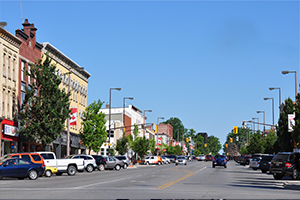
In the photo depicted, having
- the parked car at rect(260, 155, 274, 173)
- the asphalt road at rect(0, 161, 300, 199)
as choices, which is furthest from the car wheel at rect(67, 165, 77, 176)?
the parked car at rect(260, 155, 274, 173)

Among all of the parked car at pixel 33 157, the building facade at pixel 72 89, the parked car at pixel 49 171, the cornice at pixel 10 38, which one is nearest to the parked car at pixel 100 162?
the building facade at pixel 72 89

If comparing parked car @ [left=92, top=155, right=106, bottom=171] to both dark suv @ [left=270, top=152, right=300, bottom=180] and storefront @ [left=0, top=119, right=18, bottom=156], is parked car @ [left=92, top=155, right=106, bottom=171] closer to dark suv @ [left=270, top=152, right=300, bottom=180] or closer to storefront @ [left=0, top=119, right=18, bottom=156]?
storefront @ [left=0, top=119, right=18, bottom=156]

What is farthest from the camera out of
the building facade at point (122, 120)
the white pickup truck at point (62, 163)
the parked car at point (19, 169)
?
the building facade at point (122, 120)

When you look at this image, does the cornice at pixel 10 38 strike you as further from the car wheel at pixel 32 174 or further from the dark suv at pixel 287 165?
the dark suv at pixel 287 165

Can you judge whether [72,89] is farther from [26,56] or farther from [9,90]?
[9,90]

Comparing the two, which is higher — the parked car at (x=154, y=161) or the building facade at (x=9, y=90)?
the building facade at (x=9, y=90)

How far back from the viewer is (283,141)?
59344 millimetres

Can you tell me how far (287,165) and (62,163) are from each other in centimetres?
1801

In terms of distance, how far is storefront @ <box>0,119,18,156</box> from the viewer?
45.7 metres

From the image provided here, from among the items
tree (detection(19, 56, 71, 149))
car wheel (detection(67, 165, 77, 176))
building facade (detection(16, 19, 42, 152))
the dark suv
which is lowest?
car wheel (detection(67, 165, 77, 176))

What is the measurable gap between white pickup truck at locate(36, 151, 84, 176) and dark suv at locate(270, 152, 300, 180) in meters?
16.6

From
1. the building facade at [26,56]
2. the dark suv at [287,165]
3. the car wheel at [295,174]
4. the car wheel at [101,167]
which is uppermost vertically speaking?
the building facade at [26,56]

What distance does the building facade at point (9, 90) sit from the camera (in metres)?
46.5

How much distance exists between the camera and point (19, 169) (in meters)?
32.2
